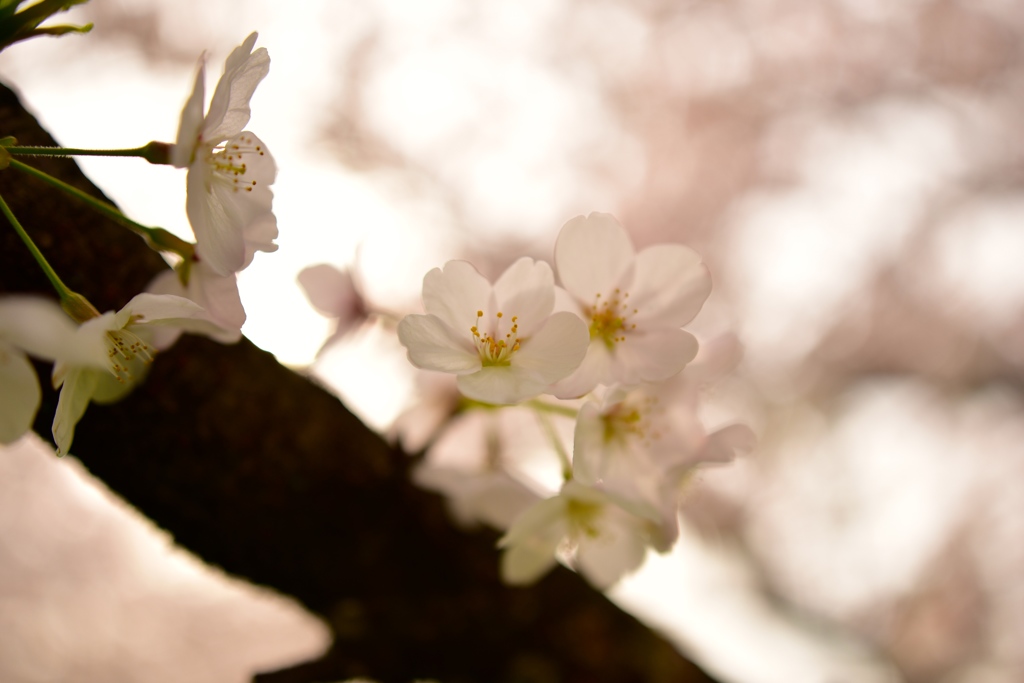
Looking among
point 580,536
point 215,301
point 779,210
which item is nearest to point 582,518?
point 580,536

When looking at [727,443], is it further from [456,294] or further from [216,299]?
[216,299]

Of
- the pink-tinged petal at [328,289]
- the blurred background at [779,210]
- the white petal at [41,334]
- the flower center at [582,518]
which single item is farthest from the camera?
the blurred background at [779,210]

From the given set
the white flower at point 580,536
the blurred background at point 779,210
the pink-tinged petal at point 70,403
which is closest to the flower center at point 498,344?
the white flower at point 580,536

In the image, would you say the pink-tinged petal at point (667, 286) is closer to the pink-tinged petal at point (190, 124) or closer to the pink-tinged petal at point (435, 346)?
the pink-tinged petal at point (435, 346)

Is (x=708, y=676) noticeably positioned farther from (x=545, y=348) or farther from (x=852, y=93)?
(x=852, y=93)

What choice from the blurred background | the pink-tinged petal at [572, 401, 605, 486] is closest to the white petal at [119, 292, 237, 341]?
the pink-tinged petal at [572, 401, 605, 486]
